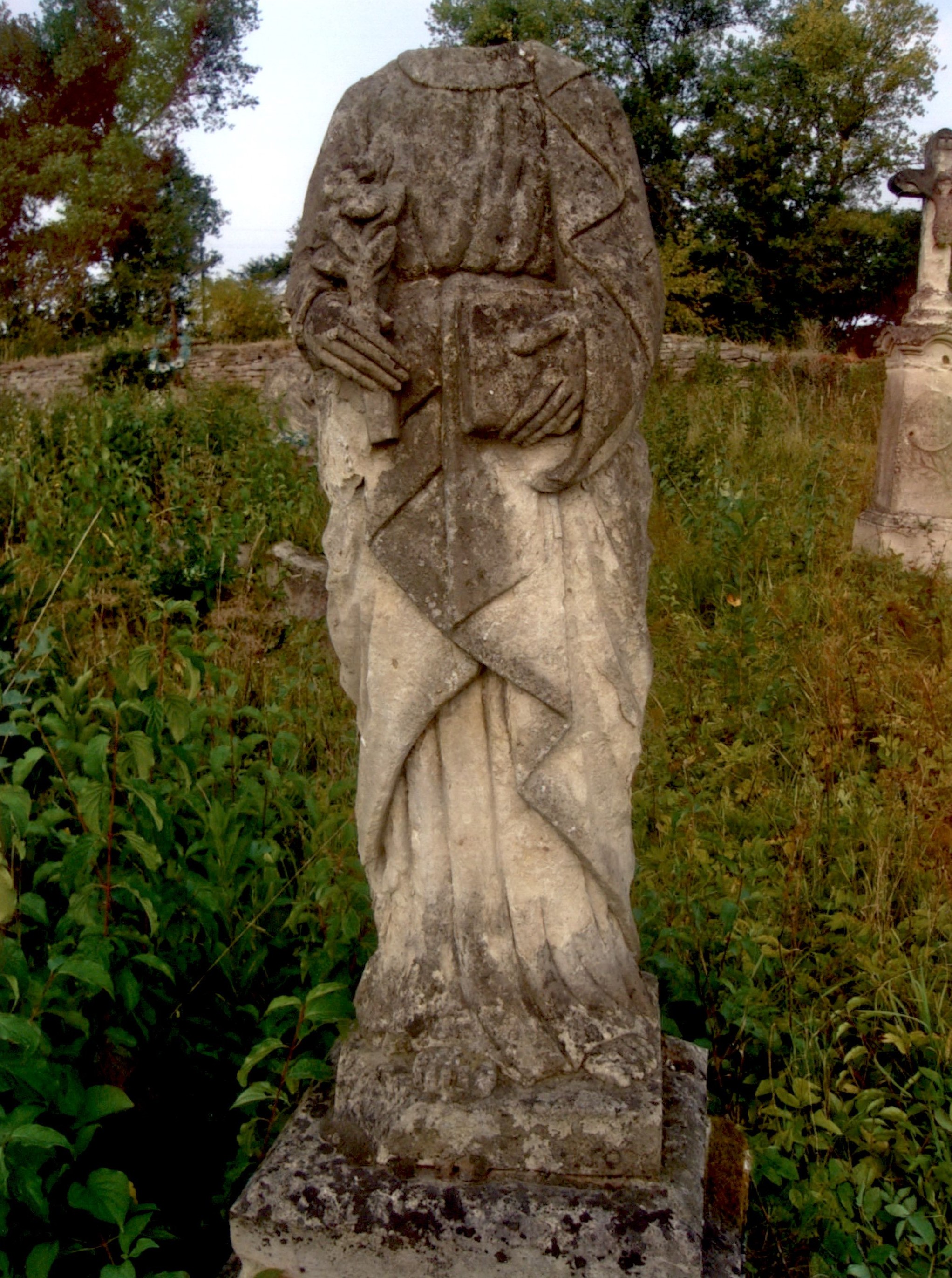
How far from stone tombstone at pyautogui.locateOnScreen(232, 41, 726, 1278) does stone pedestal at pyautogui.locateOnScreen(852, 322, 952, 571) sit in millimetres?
5750

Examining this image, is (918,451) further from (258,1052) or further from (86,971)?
(86,971)

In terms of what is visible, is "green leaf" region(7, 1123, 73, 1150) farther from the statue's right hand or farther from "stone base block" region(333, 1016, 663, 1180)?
the statue's right hand

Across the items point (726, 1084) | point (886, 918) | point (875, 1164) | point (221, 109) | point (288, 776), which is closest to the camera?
point (875, 1164)

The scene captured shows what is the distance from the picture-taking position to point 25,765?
2826 mm

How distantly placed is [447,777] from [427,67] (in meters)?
1.34

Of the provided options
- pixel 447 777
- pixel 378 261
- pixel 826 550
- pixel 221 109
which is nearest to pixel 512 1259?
pixel 447 777

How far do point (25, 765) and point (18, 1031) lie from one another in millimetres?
874

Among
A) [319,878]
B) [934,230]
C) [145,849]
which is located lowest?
[319,878]

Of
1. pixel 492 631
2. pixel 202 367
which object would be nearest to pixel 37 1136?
pixel 492 631

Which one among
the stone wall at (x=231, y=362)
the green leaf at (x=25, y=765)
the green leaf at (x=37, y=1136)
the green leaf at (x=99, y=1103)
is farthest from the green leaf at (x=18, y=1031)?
the stone wall at (x=231, y=362)

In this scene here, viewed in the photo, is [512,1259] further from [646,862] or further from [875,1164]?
[646,862]

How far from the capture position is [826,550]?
6.93 m

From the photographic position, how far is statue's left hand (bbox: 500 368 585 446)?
1942mm

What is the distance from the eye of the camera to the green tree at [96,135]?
54.8ft
